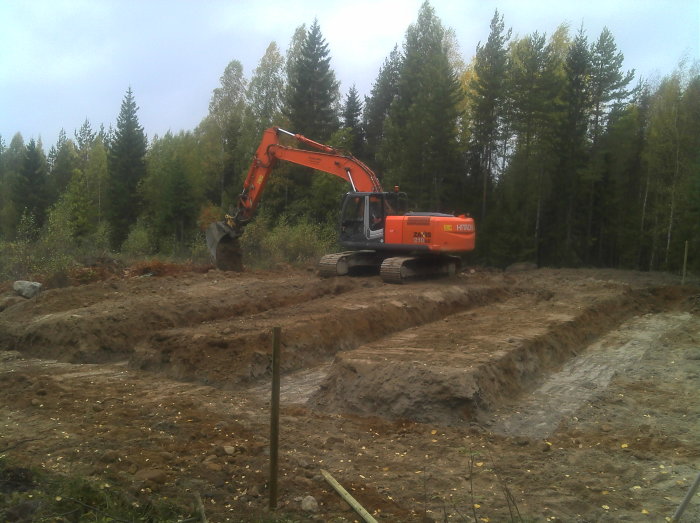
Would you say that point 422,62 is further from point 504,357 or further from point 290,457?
point 290,457

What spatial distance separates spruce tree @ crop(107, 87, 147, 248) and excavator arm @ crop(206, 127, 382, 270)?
27.3 m

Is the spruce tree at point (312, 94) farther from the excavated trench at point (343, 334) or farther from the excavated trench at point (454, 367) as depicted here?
the excavated trench at point (454, 367)

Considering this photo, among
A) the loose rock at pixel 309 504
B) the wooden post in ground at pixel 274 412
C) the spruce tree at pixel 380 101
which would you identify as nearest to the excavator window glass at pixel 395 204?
the wooden post in ground at pixel 274 412

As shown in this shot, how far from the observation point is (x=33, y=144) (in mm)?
44125

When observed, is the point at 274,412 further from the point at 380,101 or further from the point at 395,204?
the point at 380,101

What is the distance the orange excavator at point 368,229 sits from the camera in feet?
50.8

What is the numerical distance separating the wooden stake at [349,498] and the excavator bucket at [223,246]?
42.5ft

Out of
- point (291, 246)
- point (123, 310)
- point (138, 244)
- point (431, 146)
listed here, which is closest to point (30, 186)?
point (138, 244)

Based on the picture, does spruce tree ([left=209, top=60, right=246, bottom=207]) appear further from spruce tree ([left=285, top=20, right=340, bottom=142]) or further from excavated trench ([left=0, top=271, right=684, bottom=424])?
excavated trench ([left=0, top=271, right=684, bottom=424])

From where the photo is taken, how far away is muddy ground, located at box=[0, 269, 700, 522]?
15.7ft

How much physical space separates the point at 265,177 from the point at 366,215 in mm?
3341

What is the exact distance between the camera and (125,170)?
42.8 meters

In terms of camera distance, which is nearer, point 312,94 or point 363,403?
point 363,403

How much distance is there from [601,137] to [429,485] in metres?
26.9
